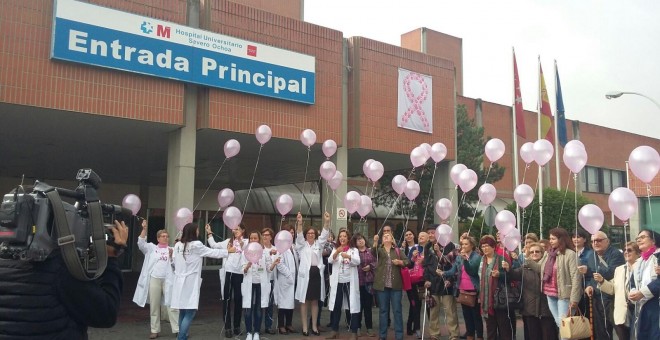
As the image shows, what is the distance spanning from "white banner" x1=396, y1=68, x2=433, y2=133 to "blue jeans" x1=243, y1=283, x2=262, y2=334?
846cm

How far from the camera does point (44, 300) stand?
2.61 meters

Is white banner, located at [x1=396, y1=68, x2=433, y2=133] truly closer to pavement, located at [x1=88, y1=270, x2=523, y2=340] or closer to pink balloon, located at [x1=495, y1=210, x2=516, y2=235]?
pavement, located at [x1=88, y1=270, x2=523, y2=340]

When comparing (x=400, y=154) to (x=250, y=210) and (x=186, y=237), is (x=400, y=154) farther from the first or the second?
(x=250, y=210)

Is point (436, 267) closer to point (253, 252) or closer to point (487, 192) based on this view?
point (487, 192)

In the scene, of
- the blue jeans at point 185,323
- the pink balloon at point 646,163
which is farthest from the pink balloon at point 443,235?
the blue jeans at point 185,323

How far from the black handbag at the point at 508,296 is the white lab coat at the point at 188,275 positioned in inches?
172

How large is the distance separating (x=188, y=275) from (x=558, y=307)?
536 centimetres

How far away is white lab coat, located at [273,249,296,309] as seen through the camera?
9.84 meters

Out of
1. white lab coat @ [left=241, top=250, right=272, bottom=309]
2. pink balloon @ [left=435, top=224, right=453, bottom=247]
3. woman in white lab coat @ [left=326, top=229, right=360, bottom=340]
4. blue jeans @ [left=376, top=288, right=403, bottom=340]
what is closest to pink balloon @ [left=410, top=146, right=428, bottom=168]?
pink balloon @ [left=435, top=224, right=453, bottom=247]

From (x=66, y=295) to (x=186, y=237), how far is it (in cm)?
588

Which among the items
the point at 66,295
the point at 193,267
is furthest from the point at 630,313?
the point at 66,295

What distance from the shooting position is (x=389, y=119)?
1606 centimetres

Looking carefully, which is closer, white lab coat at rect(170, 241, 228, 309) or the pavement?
white lab coat at rect(170, 241, 228, 309)

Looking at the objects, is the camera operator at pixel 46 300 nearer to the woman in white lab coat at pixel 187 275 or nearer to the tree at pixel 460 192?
the woman in white lab coat at pixel 187 275
